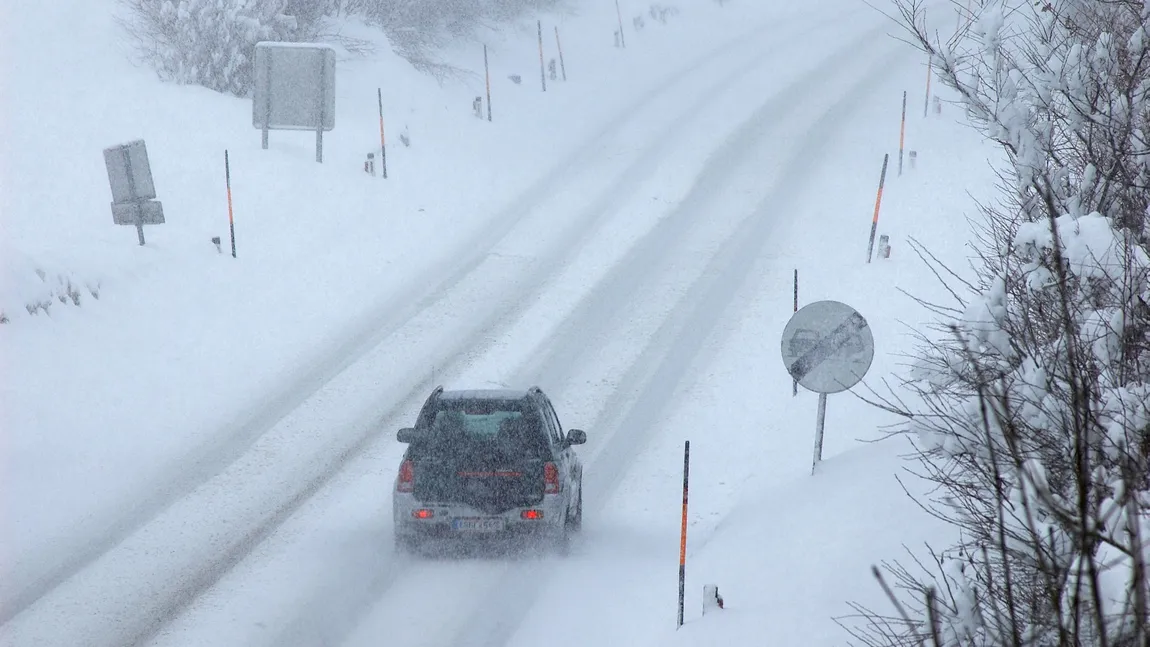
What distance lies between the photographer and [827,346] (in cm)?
1029

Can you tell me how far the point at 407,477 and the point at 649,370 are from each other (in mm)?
6530

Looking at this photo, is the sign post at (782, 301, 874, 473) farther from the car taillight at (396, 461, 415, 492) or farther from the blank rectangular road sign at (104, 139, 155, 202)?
the blank rectangular road sign at (104, 139, 155, 202)

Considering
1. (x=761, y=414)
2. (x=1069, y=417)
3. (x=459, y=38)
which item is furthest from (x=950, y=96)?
(x=1069, y=417)

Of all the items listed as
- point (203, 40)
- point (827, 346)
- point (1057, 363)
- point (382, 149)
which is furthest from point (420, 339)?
point (1057, 363)

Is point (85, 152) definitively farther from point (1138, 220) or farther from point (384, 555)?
point (1138, 220)

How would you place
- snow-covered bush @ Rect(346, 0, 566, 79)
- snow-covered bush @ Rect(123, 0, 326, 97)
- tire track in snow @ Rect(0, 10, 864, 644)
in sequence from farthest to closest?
snow-covered bush @ Rect(346, 0, 566, 79), snow-covered bush @ Rect(123, 0, 326, 97), tire track in snow @ Rect(0, 10, 864, 644)

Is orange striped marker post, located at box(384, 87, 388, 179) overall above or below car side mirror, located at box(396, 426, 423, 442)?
above

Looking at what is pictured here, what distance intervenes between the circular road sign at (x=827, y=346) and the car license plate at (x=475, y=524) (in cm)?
300

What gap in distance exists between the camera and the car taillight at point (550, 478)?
34.2 ft

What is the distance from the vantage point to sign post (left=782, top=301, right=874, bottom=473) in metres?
10.2

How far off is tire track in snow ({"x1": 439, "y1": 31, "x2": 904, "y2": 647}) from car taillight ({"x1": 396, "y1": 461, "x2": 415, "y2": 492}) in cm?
118

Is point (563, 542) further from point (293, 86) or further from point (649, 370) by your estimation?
point (293, 86)

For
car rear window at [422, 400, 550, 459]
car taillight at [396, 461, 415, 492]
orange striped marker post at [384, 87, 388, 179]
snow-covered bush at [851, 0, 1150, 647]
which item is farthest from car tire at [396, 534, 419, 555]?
orange striped marker post at [384, 87, 388, 179]

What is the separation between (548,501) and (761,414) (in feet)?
17.9
